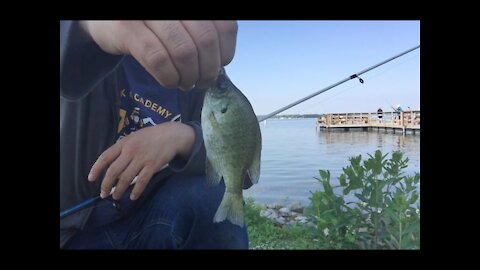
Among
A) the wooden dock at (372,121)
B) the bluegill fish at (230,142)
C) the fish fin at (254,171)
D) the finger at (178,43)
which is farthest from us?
the wooden dock at (372,121)

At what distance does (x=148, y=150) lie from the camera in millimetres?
3369

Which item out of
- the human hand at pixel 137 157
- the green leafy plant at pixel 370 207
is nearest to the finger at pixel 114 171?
the human hand at pixel 137 157

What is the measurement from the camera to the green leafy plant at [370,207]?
349 centimetres

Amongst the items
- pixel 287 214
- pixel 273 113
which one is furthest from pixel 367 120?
pixel 287 214

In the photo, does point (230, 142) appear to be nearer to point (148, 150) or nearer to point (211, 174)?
point (211, 174)

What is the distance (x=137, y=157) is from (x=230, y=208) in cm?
82

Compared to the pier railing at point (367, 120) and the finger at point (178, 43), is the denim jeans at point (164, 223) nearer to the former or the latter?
the finger at point (178, 43)

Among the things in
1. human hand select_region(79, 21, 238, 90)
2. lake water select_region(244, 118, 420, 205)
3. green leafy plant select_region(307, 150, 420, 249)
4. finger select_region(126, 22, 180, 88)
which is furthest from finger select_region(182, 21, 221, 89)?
green leafy plant select_region(307, 150, 420, 249)

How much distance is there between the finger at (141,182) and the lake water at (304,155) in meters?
0.76

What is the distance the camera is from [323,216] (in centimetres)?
351

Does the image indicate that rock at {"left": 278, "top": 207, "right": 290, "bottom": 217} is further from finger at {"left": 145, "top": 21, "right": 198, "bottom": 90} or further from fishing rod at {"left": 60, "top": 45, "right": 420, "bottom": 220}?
finger at {"left": 145, "top": 21, "right": 198, "bottom": 90}

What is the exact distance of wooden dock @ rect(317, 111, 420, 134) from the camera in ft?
12.0
